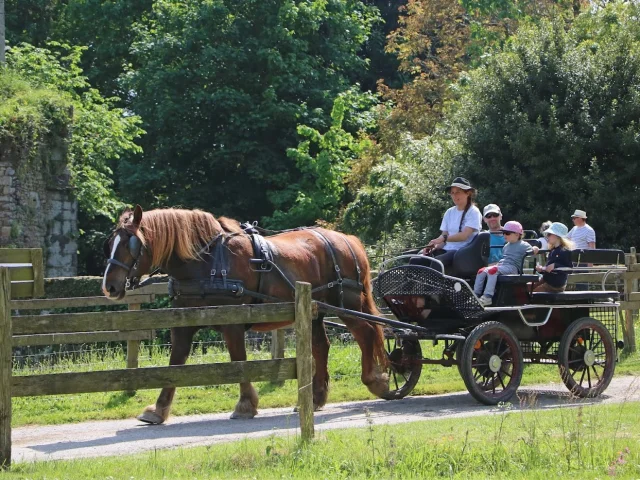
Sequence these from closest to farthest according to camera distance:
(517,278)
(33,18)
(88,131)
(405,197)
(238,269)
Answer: (238,269), (517,278), (405,197), (88,131), (33,18)

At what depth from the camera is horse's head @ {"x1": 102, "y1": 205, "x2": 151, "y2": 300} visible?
33.0ft

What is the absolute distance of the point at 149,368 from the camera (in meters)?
7.92

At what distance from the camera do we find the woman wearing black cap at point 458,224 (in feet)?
38.0

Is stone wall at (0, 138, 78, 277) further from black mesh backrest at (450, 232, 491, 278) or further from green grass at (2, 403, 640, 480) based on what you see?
green grass at (2, 403, 640, 480)

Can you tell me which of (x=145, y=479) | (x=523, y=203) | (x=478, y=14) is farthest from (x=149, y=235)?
(x=478, y=14)

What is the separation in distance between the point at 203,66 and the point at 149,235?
841 inches

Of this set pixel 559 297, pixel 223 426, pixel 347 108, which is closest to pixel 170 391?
pixel 223 426

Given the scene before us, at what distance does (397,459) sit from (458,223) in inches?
182

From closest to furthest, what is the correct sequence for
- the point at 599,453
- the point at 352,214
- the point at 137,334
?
the point at 599,453 → the point at 137,334 → the point at 352,214

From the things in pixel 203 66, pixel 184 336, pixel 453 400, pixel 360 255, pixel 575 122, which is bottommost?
pixel 453 400

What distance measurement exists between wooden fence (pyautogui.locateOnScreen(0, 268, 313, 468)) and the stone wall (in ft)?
40.9

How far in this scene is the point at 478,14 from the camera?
33.0 meters

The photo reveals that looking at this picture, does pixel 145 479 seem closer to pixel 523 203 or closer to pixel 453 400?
pixel 453 400

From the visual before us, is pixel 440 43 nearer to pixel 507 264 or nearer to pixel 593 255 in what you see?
pixel 593 255
